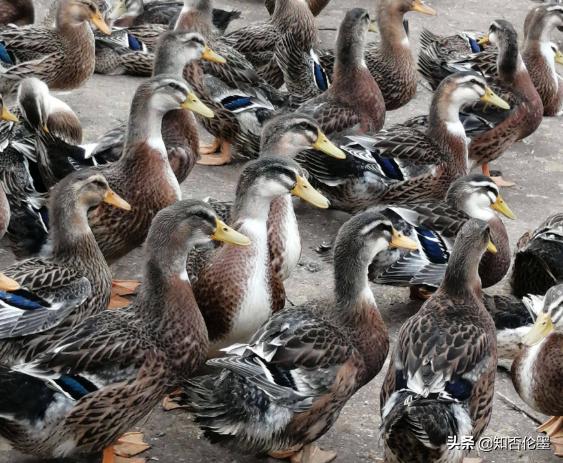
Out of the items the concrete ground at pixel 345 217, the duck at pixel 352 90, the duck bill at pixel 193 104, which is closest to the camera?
the concrete ground at pixel 345 217

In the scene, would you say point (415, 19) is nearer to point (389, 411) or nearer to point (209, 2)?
point (209, 2)

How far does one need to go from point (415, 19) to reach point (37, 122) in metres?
4.95

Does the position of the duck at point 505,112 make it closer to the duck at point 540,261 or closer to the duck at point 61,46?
the duck at point 540,261

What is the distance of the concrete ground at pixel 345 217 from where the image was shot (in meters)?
5.01

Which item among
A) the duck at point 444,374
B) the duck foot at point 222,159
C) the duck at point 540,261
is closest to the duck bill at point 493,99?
the duck at point 540,261

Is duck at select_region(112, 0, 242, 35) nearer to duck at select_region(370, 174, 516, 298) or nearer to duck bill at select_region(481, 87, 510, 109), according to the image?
duck bill at select_region(481, 87, 510, 109)

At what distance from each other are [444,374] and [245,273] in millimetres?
1126

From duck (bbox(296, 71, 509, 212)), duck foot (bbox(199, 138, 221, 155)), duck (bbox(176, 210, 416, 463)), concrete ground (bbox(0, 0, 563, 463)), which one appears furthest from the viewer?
duck foot (bbox(199, 138, 221, 155))

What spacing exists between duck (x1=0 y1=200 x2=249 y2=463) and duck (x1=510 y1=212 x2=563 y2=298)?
1.97m

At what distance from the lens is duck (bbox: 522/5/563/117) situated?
27.6ft

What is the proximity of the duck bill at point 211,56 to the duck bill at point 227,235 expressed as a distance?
7.63 ft

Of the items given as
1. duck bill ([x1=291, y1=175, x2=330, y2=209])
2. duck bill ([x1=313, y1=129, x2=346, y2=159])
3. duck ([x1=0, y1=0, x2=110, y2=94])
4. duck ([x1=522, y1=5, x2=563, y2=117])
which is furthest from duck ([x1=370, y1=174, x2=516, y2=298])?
duck ([x1=0, y1=0, x2=110, y2=94])

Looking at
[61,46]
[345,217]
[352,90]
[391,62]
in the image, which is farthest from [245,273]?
[61,46]

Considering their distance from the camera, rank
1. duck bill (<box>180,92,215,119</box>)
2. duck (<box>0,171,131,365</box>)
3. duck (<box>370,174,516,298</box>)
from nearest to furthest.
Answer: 1. duck (<box>0,171,131,365</box>)
2. duck (<box>370,174,516,298</box>)
3. duck bill (<box>180,92,215,119</box>)
